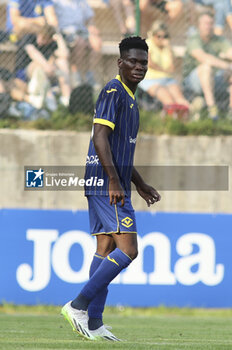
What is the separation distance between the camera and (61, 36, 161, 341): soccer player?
5.21 m

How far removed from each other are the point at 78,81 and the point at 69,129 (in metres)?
0.68

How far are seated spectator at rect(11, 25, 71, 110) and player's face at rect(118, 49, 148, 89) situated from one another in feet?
15.4

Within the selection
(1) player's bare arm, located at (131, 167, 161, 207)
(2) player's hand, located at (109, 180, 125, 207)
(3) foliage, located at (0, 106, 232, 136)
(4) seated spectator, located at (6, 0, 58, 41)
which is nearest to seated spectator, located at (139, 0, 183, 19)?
(4) seated spectator, located at (6, 0, 58, 41)

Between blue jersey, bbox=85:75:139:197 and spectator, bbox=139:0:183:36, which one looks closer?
blue jersey, bbox=85:75:139:197

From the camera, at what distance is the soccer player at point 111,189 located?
5207mm

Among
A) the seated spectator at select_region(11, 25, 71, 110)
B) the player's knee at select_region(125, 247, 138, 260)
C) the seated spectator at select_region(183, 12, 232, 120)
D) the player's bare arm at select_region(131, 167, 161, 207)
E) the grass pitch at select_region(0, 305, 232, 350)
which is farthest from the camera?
the seated spectator at select_region(183, 12, 232, 120)

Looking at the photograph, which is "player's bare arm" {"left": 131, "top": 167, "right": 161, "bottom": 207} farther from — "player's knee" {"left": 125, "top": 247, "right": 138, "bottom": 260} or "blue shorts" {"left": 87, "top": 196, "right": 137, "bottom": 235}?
"player's knee" {"left": 125, "top": 247, "right": 138, "bottom": 260}

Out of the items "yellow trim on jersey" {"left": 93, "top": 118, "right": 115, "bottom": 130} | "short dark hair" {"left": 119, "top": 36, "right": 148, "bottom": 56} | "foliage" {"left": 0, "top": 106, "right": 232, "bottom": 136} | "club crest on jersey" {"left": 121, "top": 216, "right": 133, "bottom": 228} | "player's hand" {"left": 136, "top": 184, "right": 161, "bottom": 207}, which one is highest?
"short dark hair" {"left": 119, "top": 36, "right": 148, "bottom": 56}

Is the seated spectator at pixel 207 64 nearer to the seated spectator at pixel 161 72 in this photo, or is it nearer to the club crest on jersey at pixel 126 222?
the seated spectator at pixel 161 72

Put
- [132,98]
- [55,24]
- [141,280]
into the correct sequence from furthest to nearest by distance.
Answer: [55,24]
[141,280]
[132,98]

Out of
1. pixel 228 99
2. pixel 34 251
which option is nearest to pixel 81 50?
pixel 228 99

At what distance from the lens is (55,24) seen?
33.1ft

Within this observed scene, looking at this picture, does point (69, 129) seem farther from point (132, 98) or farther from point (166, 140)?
point (132, 98)

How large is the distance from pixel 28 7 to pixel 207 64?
2.40 metres
